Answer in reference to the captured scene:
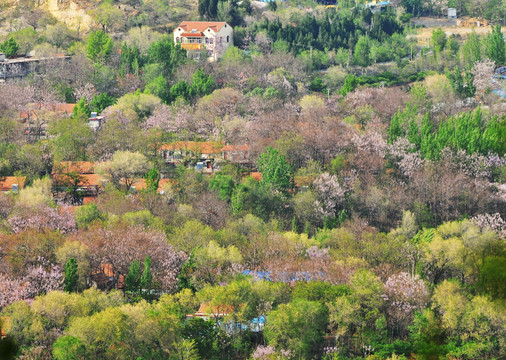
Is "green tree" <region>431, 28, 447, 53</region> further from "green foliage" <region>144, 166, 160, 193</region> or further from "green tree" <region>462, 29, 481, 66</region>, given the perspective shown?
"green foliage" <region>144, 166, 160, 193</region>

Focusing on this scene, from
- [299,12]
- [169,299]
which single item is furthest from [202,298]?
[299,12]

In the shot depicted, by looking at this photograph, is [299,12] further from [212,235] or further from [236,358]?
[236,358]

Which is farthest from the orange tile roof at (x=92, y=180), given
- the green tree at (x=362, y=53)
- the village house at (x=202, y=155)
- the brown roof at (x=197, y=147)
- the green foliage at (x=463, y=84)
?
the green tree at (x=362, y=53)

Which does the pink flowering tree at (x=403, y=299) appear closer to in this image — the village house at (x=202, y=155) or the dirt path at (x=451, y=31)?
the village house at (x=202, y=155)

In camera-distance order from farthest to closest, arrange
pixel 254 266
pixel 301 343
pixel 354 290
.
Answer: pixel 254 266
pixel 354 290
pixel 301 343

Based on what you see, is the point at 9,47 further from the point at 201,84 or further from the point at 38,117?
the point at 201,84

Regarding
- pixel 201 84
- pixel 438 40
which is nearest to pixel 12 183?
pixel 201 84
